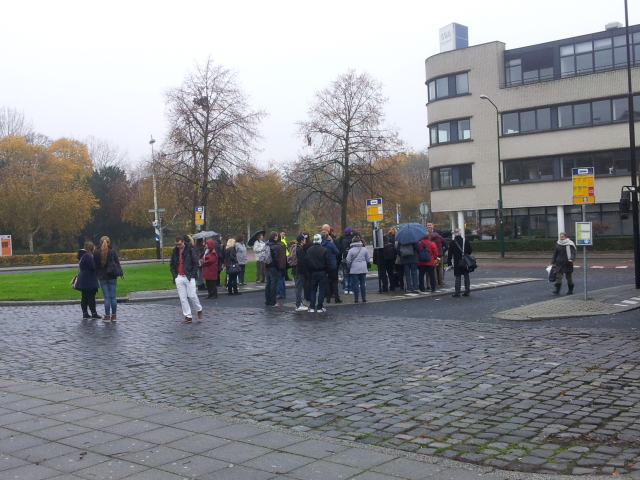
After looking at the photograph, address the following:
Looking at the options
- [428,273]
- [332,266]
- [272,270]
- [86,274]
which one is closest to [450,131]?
[428,273]

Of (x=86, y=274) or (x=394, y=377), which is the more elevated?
(x=86, y=274)

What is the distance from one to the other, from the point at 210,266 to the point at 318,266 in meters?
5.37

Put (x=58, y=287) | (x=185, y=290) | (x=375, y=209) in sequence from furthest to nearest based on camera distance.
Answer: (x=58, y=287), (x=375, y=209), (x=185, y=290)

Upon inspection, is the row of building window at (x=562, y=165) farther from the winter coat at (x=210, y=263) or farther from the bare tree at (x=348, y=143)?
the winter coat at (x=210, y=263)

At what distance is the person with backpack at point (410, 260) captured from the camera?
18.6 meters

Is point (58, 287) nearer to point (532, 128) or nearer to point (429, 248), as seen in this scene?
point (429, 248)

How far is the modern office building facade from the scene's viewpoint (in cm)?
4578

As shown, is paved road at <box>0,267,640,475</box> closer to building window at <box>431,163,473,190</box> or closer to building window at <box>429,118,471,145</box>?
building window at <box>431,163,473,190</box>

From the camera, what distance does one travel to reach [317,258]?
15.5 meters

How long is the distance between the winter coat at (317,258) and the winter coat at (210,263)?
4.89m

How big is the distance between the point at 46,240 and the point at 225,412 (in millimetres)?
65766

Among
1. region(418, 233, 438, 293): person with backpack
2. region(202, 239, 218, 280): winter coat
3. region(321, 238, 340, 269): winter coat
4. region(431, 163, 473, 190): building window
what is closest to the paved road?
region(321, 238, 340, 269): winter coat

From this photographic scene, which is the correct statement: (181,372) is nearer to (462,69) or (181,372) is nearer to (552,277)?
(552,277)

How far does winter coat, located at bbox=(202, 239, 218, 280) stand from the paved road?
4.39 metres
